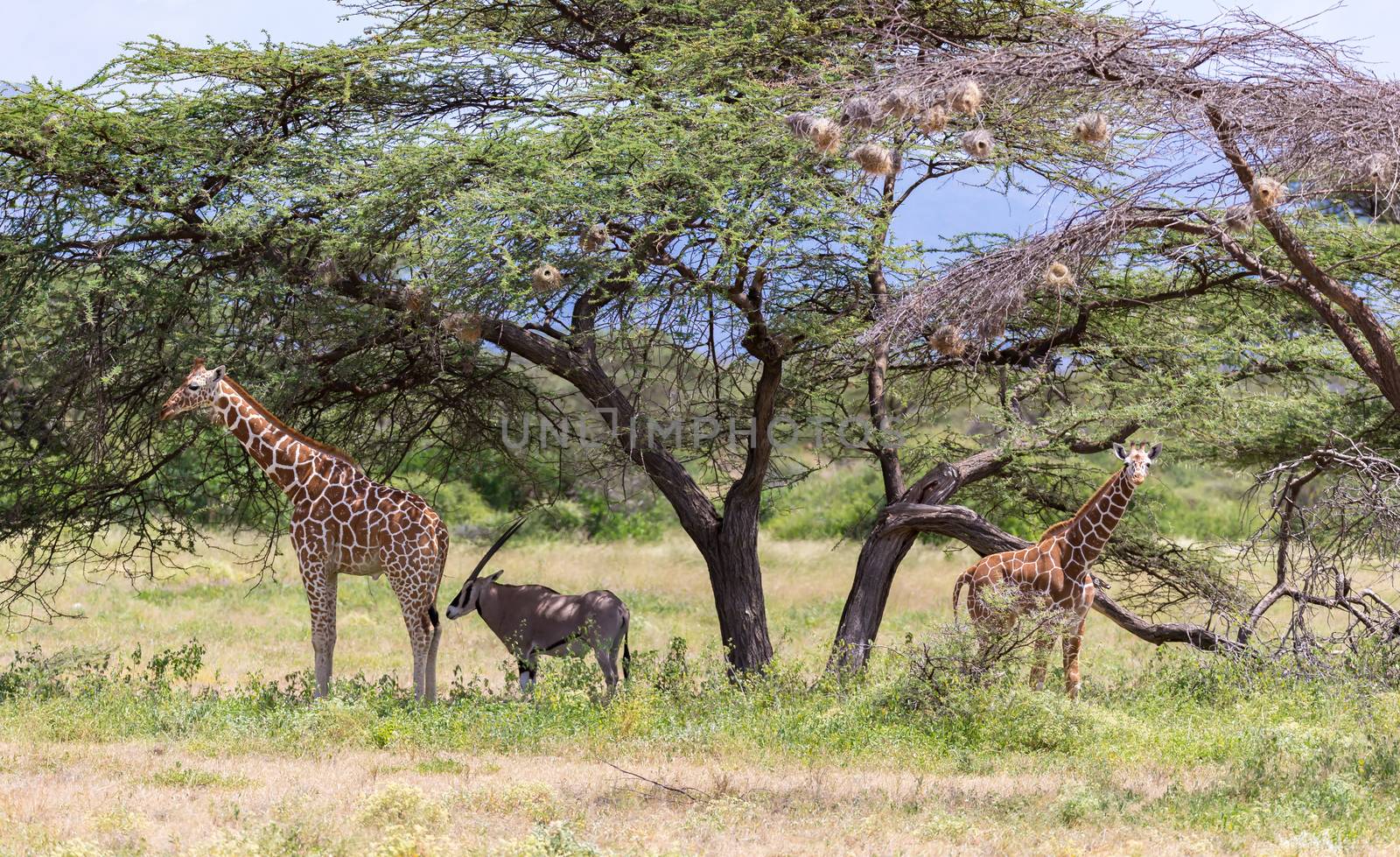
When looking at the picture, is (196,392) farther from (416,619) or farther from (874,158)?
(874,158)

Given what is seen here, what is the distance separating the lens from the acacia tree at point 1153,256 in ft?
29.8

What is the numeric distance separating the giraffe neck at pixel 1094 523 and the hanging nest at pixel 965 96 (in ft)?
11.4

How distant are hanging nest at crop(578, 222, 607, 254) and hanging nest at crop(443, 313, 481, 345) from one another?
1076 millimetres

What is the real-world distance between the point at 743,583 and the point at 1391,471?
5529mm

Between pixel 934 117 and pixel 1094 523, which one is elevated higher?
pixel 934 117

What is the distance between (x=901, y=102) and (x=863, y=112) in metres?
0.35

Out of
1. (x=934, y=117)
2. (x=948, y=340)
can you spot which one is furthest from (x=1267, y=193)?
(x=948, y=340)

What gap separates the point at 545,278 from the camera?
10.7m

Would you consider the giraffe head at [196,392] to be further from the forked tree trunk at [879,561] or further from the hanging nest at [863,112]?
the forked tree trunk at [879,561]

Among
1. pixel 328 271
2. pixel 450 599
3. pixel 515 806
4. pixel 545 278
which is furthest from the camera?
Result: pixel 450 599

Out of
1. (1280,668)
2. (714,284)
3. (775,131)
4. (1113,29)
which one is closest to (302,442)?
(714,284)

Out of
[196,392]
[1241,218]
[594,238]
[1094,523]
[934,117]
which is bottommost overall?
[1094,523]

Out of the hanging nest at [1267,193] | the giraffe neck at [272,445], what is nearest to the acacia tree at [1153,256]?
the hanging nest at [1267,193]

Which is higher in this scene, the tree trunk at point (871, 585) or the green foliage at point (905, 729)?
the tree trunk at point (871, 585)
